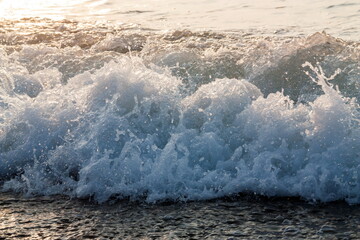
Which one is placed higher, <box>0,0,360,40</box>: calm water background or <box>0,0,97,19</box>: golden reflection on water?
<box>0,0,97,19</box>: golden reflection on water

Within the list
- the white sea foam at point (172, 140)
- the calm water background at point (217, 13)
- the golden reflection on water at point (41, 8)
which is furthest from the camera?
the golden reflection on water at point (41, 8)

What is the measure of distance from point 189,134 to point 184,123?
24 cm

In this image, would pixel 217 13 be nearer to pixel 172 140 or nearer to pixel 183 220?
pixel 172 140

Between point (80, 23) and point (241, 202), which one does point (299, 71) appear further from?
point (80, 23)

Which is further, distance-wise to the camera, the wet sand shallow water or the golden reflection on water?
the golden reflection on water

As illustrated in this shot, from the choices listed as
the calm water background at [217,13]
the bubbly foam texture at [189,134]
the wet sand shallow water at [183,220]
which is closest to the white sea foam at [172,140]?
the bubbly foam texture at [189,134]

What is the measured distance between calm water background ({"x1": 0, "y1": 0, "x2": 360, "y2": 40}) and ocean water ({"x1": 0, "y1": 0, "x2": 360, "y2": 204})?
76.8 inches

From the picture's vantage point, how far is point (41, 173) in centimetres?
519

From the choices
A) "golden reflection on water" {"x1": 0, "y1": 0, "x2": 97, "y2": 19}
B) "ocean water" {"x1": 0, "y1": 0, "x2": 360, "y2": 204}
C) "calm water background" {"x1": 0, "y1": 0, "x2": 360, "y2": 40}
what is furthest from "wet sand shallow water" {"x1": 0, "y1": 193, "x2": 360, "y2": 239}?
"golden reflection on water" {"x1": 0, "y1": 0, "x2": 97, "y2": 19}

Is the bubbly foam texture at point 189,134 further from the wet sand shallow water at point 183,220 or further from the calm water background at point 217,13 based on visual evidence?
the calm water background at point 217,13

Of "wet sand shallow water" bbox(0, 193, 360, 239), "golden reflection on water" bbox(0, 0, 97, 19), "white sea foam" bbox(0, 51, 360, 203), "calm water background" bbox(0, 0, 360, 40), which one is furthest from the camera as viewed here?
"golden reflection on water" bbox(0, 0, 97, 19)

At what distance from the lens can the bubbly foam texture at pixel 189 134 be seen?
471cm

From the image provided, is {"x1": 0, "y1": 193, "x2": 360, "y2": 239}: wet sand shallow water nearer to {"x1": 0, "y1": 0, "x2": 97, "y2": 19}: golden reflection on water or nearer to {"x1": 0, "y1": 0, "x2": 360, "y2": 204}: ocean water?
{"x1": 0, "y1": 0, "x2": 360, "y2": 204}: ocean water

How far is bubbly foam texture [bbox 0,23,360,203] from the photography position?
4.71m
